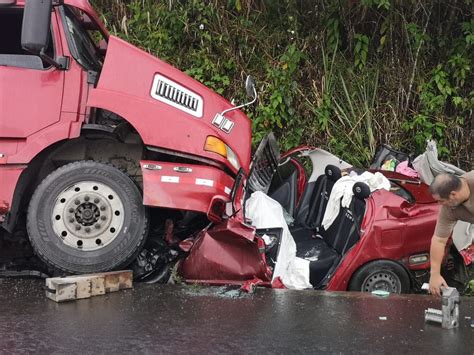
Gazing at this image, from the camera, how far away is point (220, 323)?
3.88 m

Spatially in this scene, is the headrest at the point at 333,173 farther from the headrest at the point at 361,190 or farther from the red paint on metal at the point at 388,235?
the red paint on metal at the point at 388,235

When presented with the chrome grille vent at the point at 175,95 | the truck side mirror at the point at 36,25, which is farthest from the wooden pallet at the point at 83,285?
the truck side mirror at the point at 36,25

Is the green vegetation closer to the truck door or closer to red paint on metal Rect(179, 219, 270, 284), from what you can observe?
red paint on metal Rect(179, 219, 270, 284)

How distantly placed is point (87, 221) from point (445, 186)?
274 cm

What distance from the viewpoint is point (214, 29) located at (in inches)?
325

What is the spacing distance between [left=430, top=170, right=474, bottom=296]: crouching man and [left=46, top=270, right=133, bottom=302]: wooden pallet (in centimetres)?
239

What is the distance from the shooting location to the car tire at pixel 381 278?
15.9 ft

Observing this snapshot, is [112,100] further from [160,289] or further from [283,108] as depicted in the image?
[283,108]

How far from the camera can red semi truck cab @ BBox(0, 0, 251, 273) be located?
180 inches

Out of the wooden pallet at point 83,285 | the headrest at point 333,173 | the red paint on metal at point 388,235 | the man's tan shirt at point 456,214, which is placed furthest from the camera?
the headrest at point 333,173

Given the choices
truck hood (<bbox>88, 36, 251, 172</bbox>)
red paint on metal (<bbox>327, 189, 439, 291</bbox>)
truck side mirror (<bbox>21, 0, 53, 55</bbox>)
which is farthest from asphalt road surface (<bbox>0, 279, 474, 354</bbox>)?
truck side mirror (<bbox>21, 0, 53, 55</bbox>)

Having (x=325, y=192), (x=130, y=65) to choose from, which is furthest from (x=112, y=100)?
(x=325, y=192)

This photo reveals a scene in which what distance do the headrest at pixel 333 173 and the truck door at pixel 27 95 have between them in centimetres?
265

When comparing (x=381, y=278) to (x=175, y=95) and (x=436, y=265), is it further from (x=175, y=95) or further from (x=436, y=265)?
(x=175, y=95)
